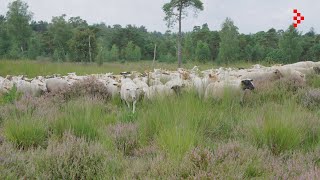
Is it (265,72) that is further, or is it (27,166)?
(265,72)

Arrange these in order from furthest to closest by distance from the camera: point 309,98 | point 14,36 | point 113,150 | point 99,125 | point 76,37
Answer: point 14,36 → point 76,37 → point 309,98 → point 99,125 → point 113,150

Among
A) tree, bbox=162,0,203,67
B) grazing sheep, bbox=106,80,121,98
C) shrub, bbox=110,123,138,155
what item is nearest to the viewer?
shrub, bbox=110,123,138,155

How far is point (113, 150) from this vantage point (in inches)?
182

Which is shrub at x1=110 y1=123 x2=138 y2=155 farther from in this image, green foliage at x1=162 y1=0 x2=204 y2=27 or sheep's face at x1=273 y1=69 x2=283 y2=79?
green foliage at x1=162 y1=0 x2=204 y2=27

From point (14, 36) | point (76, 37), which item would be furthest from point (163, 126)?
point (14, 36)

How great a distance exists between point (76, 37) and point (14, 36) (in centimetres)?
2098

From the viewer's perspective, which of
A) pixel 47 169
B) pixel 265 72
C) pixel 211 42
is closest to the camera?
pixel 47 169

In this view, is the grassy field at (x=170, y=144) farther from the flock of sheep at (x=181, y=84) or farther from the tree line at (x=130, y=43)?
the tree line at (x=130, y=43)

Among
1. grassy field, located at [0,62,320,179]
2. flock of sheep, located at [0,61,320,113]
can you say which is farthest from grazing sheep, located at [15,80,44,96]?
grassy field, located at [0,62,320,179]

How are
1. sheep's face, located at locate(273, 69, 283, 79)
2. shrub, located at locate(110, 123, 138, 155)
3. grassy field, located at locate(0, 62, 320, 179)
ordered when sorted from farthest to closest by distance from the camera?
sheep's face, located at locate(273, 69, 283, 79), shrub, located at locate(110, 123, 138, 155), grassy field, located at locate(0, 62, 320, 179)

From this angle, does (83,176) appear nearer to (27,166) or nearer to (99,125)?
(27,166)

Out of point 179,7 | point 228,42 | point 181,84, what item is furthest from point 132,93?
point 228,42

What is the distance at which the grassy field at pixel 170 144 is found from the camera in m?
3.68

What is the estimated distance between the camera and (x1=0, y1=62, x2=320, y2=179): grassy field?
3.68 meters
